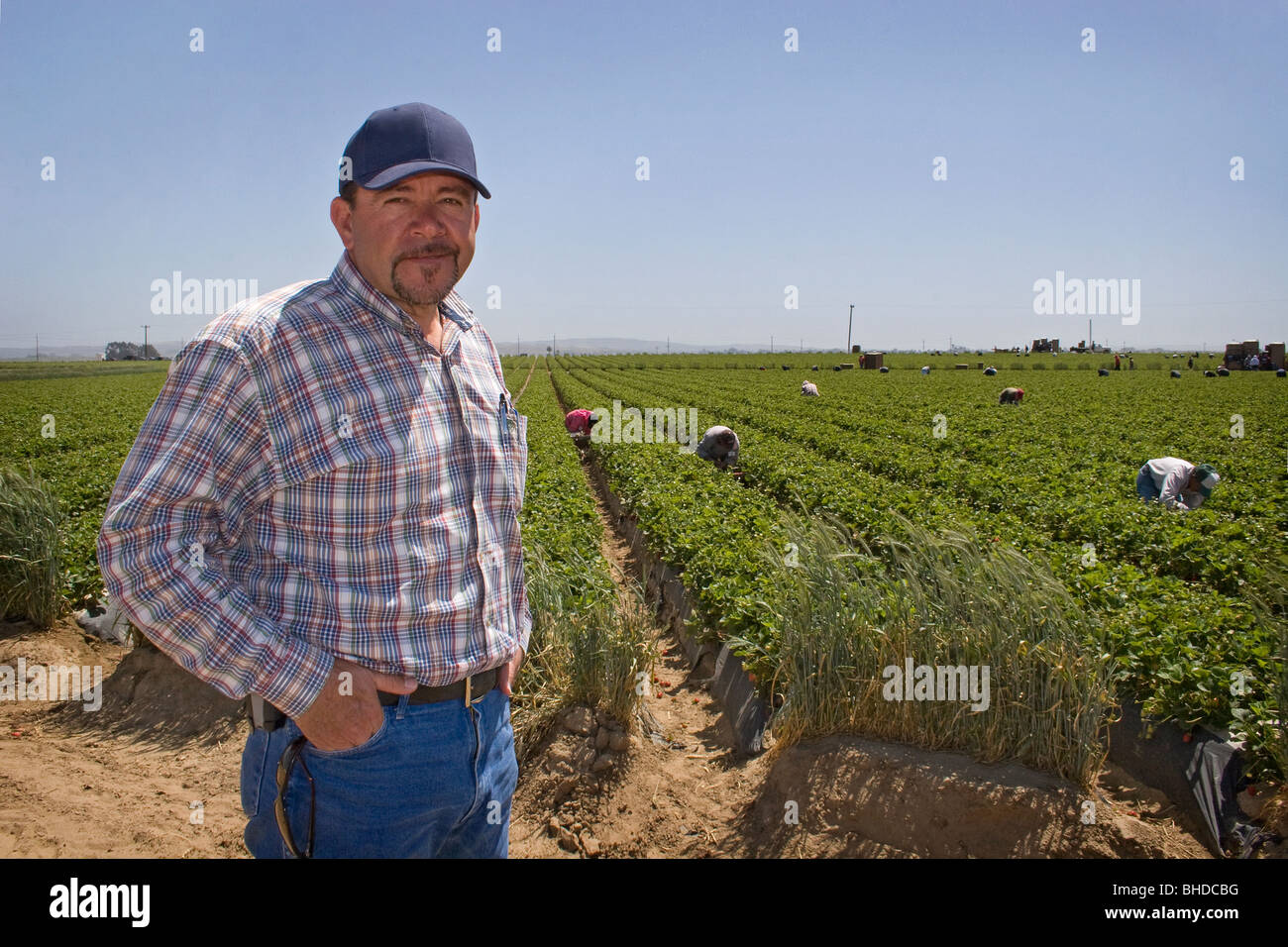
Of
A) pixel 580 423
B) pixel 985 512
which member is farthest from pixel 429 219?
pixel 580 423

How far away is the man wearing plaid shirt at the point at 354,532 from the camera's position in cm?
160

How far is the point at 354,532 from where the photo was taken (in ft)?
5.80

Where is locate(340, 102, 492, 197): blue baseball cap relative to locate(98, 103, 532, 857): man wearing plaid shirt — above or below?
above

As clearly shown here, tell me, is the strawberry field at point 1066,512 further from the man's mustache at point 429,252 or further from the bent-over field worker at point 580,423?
the man's mustache at point 429,252

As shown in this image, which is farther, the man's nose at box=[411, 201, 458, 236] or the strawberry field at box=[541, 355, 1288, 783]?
the strawberry field at box=[541, 355, 1288, 783]

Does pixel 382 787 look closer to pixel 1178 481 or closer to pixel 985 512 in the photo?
pixel 985 512

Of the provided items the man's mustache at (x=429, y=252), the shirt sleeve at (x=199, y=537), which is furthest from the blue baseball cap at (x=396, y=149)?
the shirt sleeve at (x=199, y=537)

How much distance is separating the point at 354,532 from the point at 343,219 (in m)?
0.87

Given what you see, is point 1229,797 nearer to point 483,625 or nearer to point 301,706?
point 483,625

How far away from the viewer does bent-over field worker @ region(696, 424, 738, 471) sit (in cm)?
1354

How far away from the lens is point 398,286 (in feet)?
6.42

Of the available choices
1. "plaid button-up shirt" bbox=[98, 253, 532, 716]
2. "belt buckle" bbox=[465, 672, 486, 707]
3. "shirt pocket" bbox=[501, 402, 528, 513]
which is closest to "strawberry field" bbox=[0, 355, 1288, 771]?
"shirt pocket" bbox=[501, 402, 528, 513]

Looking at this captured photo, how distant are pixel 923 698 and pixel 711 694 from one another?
1.88 metres

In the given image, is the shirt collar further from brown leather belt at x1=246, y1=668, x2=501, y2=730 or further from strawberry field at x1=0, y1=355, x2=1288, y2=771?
strawberry field at x1=0, y1=355, x2=1288, y2=771
